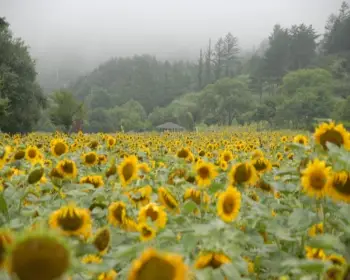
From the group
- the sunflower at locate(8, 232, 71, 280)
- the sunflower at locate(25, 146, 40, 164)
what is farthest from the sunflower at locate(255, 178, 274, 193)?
the sunflower at locate(8, 232, 71, 280)

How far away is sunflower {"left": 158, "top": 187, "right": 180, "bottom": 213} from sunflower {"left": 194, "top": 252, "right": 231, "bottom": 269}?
725mm

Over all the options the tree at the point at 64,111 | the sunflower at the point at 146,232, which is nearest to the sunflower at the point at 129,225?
the sunflower at the point at 146,232

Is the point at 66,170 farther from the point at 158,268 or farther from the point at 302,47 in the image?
the point at 302,47

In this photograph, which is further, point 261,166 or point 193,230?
point 261,166

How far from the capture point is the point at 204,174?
226 centimetres

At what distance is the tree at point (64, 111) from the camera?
24.0 meters

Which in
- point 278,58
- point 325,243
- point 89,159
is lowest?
point 89,159

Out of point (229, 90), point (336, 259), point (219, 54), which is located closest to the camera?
point (336, 259)

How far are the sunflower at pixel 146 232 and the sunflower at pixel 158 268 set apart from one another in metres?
0.63

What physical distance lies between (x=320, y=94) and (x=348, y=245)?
4132cm

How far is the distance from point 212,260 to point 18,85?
84.1ft

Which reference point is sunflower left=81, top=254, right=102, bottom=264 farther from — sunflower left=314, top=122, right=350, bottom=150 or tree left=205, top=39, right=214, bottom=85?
tree left=205, top=39, right=214, bottom=85

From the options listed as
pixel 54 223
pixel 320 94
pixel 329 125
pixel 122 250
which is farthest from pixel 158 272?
pixel 320 94

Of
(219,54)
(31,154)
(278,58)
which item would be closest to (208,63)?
(219,54)
